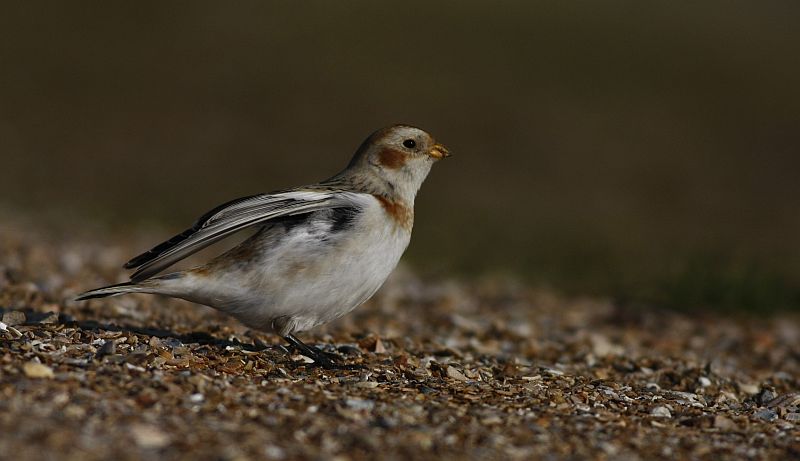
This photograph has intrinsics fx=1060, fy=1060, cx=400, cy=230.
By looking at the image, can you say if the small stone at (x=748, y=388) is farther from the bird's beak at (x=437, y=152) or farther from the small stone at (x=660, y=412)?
the bird's beak at (x=437, y=152)

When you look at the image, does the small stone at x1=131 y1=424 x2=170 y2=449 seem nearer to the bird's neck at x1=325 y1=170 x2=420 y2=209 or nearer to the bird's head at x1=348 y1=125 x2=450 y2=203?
the bird's neck at x1=325 y1=170 x2=420 y2=209

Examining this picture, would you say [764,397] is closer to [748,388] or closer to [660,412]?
[748,388]

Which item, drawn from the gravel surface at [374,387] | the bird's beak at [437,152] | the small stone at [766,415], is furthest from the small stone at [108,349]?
the small stone at [766,415]

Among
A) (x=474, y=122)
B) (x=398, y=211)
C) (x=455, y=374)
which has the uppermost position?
(x=474, y=122)

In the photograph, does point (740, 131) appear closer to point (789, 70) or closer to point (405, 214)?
point (789, 70)

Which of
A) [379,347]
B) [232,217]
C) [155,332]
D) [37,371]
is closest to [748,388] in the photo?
[379,347]

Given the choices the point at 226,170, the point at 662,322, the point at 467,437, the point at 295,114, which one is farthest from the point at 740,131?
the point at 467,437
